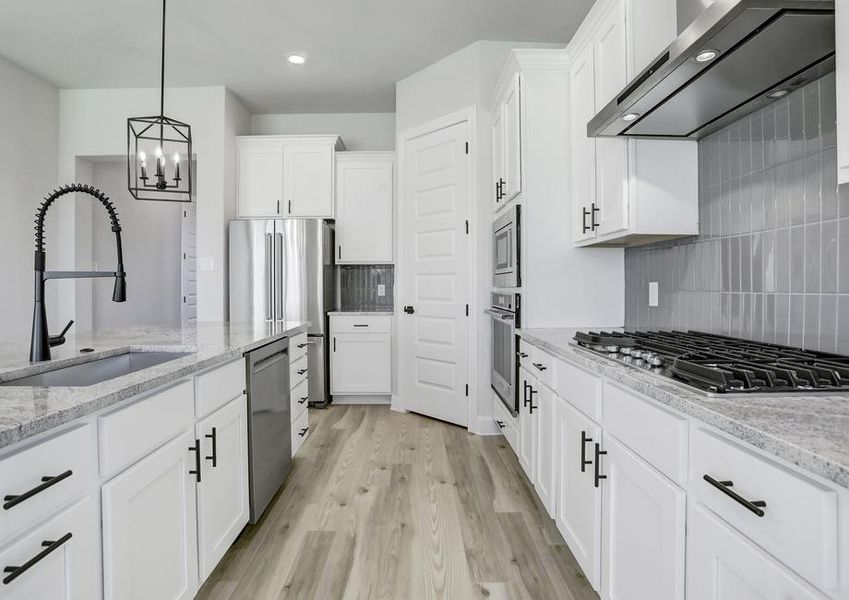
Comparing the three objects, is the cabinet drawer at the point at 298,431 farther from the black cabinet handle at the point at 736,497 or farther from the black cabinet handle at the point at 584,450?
the black cabinet handle at the point at 736,497

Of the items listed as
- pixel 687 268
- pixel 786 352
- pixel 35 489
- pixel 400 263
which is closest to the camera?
pixel 35 489

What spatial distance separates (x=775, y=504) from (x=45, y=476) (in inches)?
48.8

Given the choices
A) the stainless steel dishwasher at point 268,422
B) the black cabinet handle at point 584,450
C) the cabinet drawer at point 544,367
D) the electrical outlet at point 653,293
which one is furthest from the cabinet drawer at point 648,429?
the stainless steel dishwasher at point 268,422

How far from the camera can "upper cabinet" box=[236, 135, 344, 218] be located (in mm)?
4754

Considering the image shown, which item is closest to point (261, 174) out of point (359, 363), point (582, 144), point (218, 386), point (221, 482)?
point (359, 363)

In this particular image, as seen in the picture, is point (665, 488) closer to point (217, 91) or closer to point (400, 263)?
point (400, 263)

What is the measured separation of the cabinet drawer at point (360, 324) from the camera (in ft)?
15.0

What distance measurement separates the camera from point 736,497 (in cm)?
81

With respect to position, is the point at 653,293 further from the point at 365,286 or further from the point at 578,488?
the point at 365,286

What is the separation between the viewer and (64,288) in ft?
15.0

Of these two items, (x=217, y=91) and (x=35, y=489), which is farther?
(x=217, y=91)

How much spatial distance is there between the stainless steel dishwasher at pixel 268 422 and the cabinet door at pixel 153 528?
0.57m

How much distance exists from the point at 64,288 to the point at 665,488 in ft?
17.4

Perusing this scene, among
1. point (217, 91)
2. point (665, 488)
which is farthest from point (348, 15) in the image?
point (665, 488)
